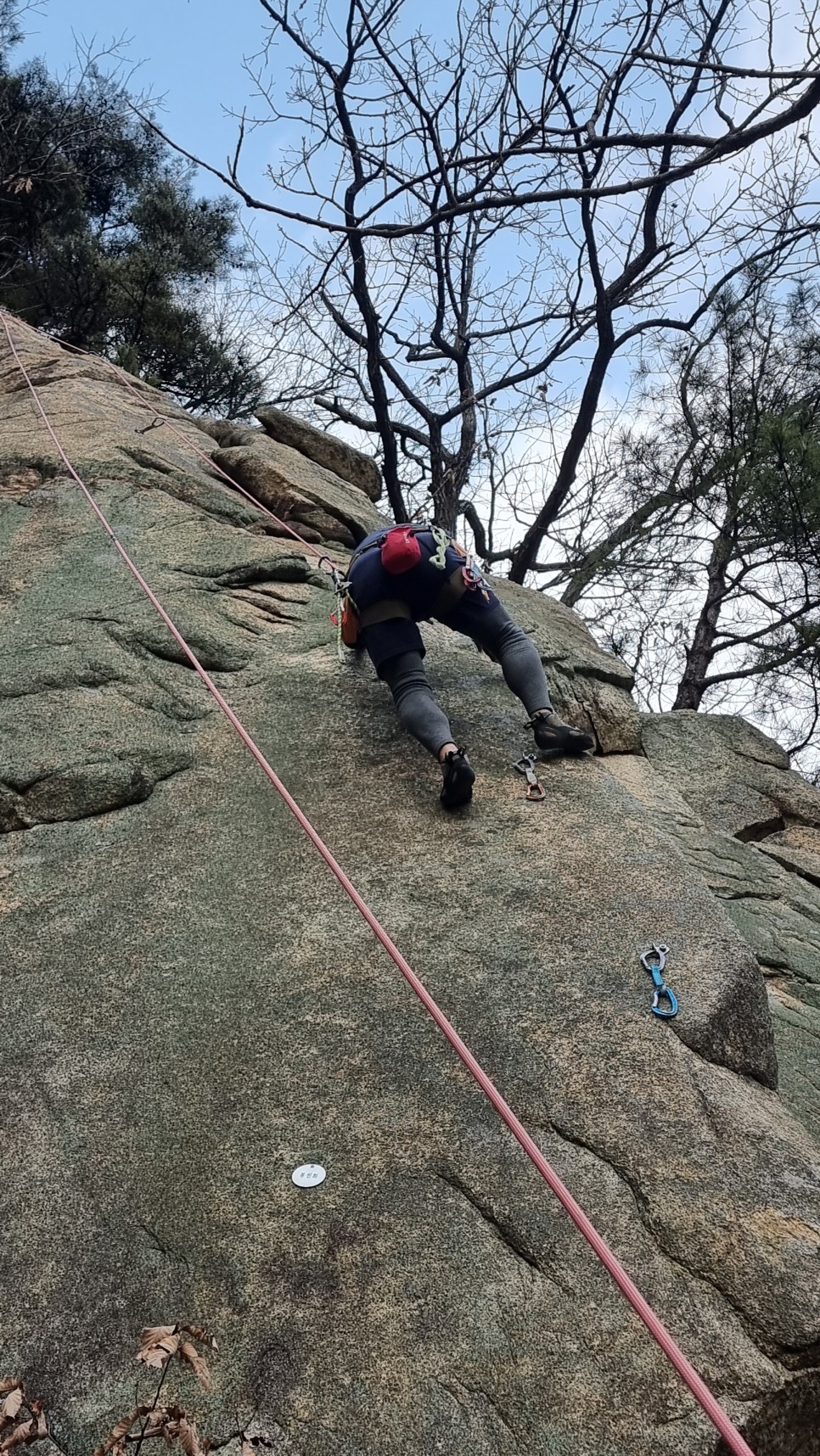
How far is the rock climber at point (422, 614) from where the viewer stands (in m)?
3.99

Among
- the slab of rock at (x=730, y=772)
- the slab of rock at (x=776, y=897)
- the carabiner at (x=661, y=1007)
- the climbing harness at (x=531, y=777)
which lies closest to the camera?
the carabiner at (x=661, y=1007)

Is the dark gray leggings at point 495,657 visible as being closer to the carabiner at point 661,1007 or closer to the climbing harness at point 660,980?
the climbing harness at point 660,980

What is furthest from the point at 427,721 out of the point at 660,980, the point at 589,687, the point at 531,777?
the point at 589,687

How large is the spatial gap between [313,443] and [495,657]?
191 inches

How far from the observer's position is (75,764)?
152 inches

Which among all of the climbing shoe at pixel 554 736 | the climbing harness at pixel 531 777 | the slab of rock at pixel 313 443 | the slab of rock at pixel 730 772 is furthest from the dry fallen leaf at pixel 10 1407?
the slab of rock at pixel 313 443

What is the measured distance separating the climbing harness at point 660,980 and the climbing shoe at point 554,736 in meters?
1.24

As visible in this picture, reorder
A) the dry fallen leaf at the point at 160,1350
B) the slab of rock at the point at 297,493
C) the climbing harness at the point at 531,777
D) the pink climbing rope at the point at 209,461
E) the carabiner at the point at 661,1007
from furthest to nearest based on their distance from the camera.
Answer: the slab of rock at the point at 297,493 < the pink climbing rope at the point at 209,461 < the climbing harness at the point at 531,777 < the carabiner at the point at 661,1007 < the dry fallen leaf at the point at 160,1350

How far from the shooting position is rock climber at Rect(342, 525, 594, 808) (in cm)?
399

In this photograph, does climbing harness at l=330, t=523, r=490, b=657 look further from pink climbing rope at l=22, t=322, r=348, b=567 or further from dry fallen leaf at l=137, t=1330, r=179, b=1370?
dry fallen leaf at l=137, t=1330, r=179, b=1370

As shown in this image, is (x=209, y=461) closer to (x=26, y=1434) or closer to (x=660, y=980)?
(x=660, y=980)

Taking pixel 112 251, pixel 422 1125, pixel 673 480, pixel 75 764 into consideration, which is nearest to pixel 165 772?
pixel 75 764

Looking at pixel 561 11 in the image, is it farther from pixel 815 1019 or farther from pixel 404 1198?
pixel 404 1198

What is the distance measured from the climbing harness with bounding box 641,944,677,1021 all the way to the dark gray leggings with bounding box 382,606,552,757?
1157 mm
